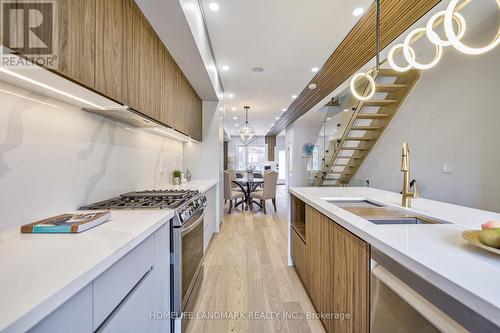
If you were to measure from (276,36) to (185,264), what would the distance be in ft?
8.82

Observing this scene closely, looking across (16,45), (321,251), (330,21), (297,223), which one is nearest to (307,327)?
(321,251)

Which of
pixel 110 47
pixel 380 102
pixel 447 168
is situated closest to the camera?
pixel 110 47

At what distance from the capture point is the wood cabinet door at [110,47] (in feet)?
3.44

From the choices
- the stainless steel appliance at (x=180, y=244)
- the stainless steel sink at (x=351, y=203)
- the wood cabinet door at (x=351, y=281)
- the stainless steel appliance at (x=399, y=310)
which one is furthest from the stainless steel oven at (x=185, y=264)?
the stainless steel sink at (x=351, y=203)

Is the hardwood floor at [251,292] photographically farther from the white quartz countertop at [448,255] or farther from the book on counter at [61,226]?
the book on counter at [61,226]

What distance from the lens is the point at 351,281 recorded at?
1.14m

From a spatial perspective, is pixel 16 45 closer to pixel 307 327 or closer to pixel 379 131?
pixel 307 327

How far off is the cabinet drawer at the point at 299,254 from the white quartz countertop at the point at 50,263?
5.08 ft

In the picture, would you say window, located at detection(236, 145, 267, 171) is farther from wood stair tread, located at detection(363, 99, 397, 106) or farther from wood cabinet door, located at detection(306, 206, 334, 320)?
wood cabinet door, located at detection(306, 206, 334, 320)

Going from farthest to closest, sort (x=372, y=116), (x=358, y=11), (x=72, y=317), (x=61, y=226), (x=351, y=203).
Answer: (x=372, y=116)
(x=358, y=11)
(x=351, y=203)
(x=61, y=226)
(x=72, y=317)

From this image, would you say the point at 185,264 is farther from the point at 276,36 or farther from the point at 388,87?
the point at 388,87

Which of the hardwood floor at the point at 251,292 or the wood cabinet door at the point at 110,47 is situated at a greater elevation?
the wood cabinet door at the point at 110,47

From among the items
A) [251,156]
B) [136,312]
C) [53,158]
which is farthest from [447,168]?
[251,156]

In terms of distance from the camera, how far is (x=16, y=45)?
692 mm
